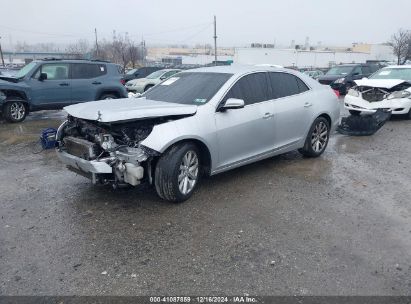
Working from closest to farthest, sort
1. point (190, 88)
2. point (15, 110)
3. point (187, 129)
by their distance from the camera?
point (187, 129) < point (190, 88) < point (15, 110)

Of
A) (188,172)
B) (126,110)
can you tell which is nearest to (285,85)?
(188,172)

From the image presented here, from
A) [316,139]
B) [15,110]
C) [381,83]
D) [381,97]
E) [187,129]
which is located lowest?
[316,139]

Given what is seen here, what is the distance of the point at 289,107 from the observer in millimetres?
6008

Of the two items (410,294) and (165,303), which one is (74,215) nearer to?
(165,303)

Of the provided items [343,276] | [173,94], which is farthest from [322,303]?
[173,94]

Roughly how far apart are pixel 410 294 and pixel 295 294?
93 centimetres

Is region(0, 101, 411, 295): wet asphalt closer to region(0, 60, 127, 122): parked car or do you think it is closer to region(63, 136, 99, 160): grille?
region(63, 136, 99, 160): grille

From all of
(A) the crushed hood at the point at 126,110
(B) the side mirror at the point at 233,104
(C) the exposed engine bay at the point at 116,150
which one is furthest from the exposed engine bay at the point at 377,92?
(C) the exposed engine bay at the point at 116,150

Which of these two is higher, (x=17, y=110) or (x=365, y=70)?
(x=365, y=70)

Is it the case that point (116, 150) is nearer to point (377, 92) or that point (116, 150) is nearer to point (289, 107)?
Result: point (289, 107)

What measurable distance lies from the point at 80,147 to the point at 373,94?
8.91m

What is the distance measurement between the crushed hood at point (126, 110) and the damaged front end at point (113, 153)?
16 cm

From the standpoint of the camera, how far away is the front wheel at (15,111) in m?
10.7

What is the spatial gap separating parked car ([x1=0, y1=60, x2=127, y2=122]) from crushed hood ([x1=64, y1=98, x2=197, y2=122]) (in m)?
6.78
